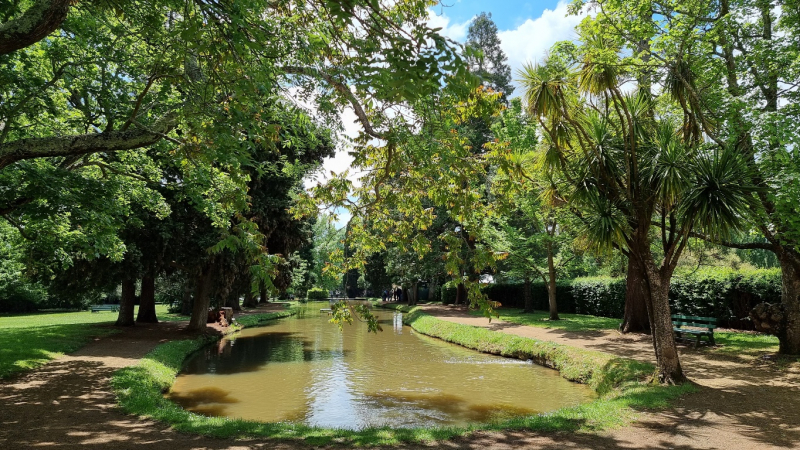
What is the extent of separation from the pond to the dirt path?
2125mm

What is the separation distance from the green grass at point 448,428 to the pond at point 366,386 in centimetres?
53

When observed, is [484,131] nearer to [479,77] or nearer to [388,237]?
[388,237]

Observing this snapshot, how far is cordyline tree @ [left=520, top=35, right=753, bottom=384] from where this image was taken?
7762mm

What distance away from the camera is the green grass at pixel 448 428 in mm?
6723

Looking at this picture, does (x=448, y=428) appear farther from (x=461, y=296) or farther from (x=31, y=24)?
(x=461, y=296)

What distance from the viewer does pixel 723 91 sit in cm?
1009

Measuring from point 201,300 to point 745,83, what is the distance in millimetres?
19601

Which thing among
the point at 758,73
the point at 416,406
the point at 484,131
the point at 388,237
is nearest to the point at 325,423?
the point at 416,406

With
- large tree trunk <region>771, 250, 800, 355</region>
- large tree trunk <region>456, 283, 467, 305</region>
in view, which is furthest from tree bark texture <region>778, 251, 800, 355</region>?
large tree trunk <region>456, 283, 467, 305</region>

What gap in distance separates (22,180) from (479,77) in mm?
9253

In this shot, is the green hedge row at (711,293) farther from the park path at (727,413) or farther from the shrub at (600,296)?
the park path at (727,413)

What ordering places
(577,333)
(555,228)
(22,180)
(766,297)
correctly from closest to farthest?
(22,180)
(766,297)
(577,333)
(555,228)

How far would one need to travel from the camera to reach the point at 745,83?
10.6 meters

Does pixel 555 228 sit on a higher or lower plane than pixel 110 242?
higher
